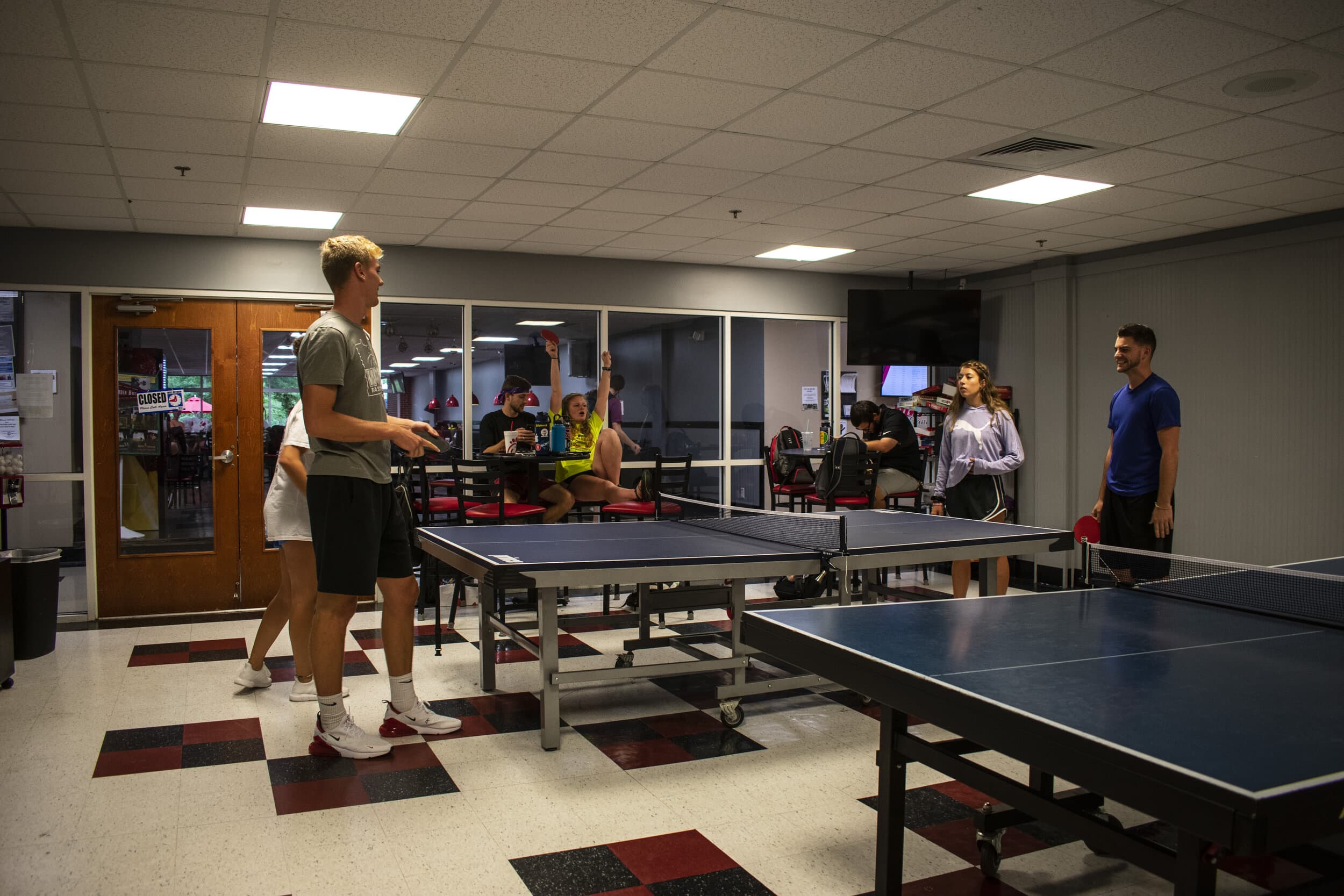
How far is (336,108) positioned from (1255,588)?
3.62 metres

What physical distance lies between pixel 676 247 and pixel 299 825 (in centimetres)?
512

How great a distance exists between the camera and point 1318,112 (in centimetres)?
385

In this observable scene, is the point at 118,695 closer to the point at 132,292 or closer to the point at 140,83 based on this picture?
the point at 140,83

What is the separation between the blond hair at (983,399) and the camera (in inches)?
207

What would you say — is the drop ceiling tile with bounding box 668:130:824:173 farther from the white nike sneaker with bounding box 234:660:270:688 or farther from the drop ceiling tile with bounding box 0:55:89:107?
the white nike sneaker with bounding box 234:660:270:688

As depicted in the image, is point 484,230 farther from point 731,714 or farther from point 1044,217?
point 731,714

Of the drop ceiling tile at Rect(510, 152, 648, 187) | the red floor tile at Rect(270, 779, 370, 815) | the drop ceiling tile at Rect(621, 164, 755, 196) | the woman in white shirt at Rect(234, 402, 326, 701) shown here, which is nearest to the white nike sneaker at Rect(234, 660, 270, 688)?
the woman in white shirt at Rect(234, 402, 326, 701)

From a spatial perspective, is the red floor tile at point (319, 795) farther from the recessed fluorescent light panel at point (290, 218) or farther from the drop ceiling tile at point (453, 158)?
the recessed fluorescent light panel at point (290, 218)

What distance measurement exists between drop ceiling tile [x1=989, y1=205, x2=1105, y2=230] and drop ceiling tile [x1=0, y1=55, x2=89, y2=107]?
15.9 feet

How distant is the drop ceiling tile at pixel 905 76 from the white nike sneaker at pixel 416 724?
2768 millimetres

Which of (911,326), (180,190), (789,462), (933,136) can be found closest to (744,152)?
(933,136)

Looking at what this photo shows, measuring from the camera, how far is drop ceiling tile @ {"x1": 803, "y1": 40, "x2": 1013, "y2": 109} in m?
3.29

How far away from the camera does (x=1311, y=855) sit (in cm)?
208

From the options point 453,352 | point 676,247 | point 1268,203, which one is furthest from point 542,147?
point 1268,203
